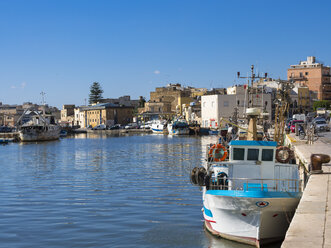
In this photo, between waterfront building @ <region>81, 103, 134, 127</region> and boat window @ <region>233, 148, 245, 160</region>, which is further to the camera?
waterfront building @ <region>81, 103, 134, 127</region>

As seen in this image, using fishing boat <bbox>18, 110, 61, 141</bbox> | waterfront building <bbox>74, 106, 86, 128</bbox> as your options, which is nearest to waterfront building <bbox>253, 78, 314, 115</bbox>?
fishing boat <bbox>18, 110, 61, 141</bbox>

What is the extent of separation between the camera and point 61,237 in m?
18.9

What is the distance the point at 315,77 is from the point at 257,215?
129 m

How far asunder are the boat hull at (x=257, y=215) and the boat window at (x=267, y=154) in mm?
A: 2314

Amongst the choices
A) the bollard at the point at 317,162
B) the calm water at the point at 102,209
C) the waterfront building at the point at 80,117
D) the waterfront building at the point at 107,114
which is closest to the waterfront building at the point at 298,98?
the waterfront building at the point at 107,114

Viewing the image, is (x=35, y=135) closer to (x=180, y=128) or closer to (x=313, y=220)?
(x=180, y=128)

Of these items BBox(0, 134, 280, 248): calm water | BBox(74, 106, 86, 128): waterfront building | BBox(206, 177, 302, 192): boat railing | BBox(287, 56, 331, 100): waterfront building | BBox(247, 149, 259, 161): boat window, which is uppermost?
BBox(287, 56, 331, 100): waterfront building

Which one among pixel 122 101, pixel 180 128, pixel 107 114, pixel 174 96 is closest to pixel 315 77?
pixel 174 96

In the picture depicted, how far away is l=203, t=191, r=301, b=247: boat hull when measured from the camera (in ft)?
53.2

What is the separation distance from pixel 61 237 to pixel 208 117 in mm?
93724

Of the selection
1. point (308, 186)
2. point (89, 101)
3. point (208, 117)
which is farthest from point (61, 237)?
point (89, 101)

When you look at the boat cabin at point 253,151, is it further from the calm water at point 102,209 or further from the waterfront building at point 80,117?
the waterfront building at point 80,117

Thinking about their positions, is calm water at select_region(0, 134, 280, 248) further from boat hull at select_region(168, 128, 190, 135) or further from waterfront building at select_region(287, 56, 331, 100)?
waterfront building at select_region(287, 56, 331, 100)

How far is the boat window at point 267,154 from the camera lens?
1891 centimetres
